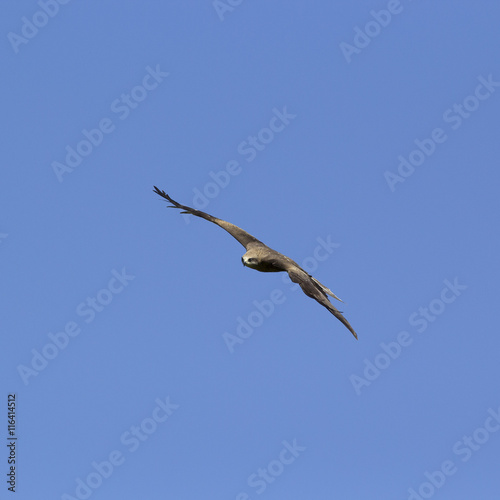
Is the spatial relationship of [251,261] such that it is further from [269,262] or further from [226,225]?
[226,225]

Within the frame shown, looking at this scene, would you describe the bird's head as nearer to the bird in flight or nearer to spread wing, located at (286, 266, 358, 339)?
the bird in flight

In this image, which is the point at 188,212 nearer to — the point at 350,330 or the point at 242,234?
the point at 242,234

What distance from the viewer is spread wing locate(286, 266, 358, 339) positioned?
20266 mm

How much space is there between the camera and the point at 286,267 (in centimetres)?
2316

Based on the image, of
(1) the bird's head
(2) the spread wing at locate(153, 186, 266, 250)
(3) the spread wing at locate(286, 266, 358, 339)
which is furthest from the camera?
(2) the spread wing at locate(153, 186, 266, 250)

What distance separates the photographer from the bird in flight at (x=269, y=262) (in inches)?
836

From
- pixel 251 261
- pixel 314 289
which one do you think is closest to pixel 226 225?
pixel 251 261

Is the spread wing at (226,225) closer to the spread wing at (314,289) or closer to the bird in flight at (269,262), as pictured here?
the bird in flight at (269,262)

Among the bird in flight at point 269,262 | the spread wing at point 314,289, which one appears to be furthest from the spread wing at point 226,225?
the spread wing at point 314,289

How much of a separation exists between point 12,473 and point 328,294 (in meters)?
8.99

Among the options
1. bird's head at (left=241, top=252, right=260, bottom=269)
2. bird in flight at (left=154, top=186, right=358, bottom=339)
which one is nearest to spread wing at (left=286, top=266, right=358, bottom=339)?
→ bird in flight at (left=154, top=186, right=358, bottom=339)

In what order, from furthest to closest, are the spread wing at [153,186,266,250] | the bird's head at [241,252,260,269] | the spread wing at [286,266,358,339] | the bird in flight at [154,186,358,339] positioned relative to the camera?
the spread wing at [153,186,266,250] < the bird's head at [241,252,260,269] < the bird in flight at [154,186,358,339] < the spread wing at [286,266,358,339]

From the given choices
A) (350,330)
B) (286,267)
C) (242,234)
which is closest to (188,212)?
(242,234)

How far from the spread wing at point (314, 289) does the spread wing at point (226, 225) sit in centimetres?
239
